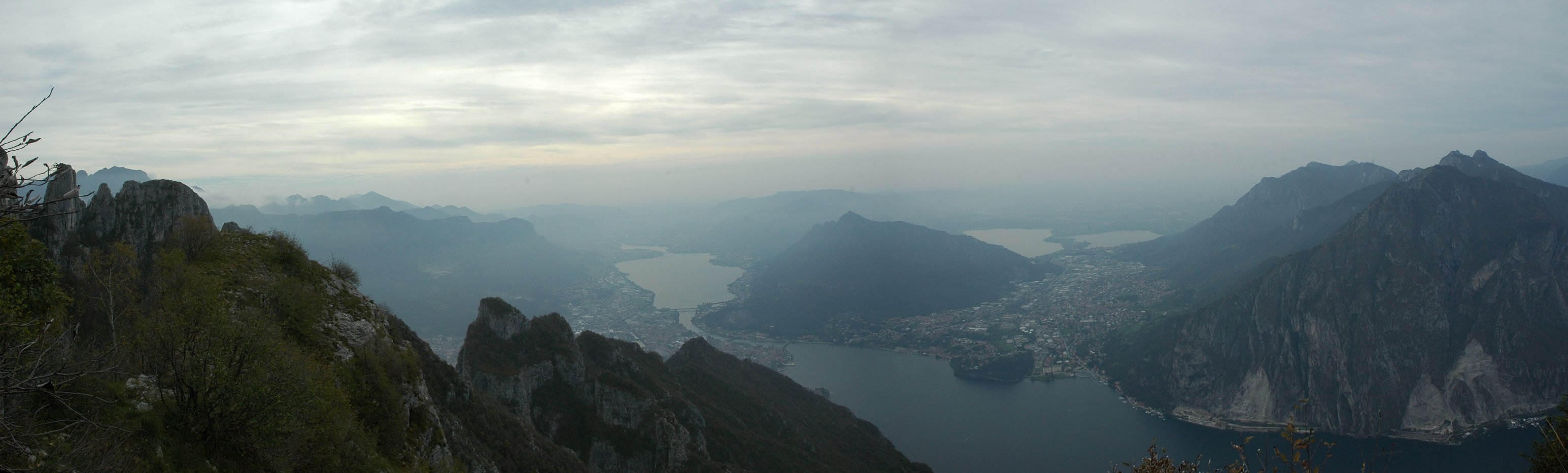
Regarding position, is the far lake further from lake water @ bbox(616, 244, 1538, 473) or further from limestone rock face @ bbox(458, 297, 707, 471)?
limestone rock face @ bbox(458, 297, 707, 471)

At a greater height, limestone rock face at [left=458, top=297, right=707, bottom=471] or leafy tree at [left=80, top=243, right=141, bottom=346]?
leafy tree at [left=80, top=243, right=141, bottom=346]

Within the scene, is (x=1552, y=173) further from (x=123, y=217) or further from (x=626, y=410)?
(x=123, y=217)

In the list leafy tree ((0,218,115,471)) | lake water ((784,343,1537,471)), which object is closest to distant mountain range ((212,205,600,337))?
lake water ((784,343,1537,471))

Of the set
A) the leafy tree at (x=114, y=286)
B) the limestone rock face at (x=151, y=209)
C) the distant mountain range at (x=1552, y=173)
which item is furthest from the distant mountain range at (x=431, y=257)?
the distant mountain range at (x=1552, y=173)

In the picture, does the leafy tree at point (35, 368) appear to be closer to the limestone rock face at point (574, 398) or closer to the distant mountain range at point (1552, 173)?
the limestone rock face at point (574, 398)

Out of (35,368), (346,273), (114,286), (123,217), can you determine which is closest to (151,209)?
(123,217)

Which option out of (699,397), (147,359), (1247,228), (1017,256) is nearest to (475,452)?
(147,359)

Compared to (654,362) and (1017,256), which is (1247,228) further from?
(654,362)
